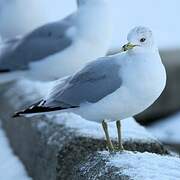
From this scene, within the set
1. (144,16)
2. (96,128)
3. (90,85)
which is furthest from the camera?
(144,16)

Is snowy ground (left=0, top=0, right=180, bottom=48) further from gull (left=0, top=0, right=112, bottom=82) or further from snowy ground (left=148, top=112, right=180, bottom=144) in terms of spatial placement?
gull (left=0, top=0, right=112, bottom=82)

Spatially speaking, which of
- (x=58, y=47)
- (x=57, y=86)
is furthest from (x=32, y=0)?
(x=57, y=86)

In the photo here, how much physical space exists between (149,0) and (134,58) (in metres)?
7.90

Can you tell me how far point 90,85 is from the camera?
129 inches

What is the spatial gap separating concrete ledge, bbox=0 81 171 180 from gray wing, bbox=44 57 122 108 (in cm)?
22

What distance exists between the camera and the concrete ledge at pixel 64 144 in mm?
3354

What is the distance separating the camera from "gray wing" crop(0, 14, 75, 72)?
4602 mm

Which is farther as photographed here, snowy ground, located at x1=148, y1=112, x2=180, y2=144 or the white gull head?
snowy ground, located at x1=148, y1=112, x2=180, y2=144

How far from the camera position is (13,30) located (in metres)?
5.60

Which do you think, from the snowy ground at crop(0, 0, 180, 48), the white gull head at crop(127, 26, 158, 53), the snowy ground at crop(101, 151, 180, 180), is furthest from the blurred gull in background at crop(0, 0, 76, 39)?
the snowy ground at crop(101, 151, 180, 180)

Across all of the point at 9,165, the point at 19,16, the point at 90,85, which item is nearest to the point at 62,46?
the point at 9,165

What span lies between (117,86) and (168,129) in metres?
3.52

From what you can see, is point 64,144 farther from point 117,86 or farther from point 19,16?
point 19,16

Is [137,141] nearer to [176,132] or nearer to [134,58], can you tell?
[134,58]
